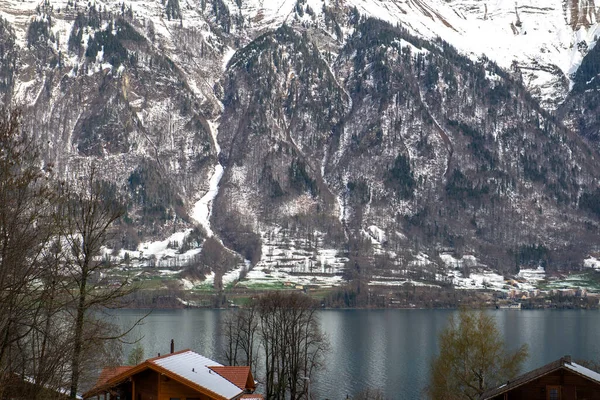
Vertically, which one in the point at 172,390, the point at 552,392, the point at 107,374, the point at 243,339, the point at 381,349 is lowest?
the point at 381,349

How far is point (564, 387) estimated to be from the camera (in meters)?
50.9

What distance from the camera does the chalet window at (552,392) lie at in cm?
5072

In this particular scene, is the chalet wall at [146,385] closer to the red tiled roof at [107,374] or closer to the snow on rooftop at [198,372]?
the snow on rooftop at [198,372]

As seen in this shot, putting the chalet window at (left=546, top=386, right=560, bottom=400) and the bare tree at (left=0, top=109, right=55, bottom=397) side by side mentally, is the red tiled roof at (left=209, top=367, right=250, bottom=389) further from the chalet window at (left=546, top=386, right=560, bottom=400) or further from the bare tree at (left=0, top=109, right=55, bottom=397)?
the bare tree at (left=0, top=109, right=55, bottom=397)

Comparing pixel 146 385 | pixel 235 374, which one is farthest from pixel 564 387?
pixel 146 385

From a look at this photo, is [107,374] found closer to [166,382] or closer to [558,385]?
[166,382]

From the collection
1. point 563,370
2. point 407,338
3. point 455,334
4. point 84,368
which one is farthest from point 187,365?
point 407,338

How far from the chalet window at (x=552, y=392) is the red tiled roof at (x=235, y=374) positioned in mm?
17965

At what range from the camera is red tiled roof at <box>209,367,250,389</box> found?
5128 centimetres

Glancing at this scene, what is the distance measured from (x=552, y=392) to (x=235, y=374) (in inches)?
744

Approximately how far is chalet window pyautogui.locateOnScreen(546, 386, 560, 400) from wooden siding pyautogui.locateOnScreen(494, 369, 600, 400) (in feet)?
0.73

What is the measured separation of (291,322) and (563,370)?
128 ft

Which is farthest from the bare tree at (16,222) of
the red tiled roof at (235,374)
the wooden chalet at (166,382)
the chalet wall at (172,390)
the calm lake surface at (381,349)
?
the calm lake surface at (381,349)

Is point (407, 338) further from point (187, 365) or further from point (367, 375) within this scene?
point (187, 365)
